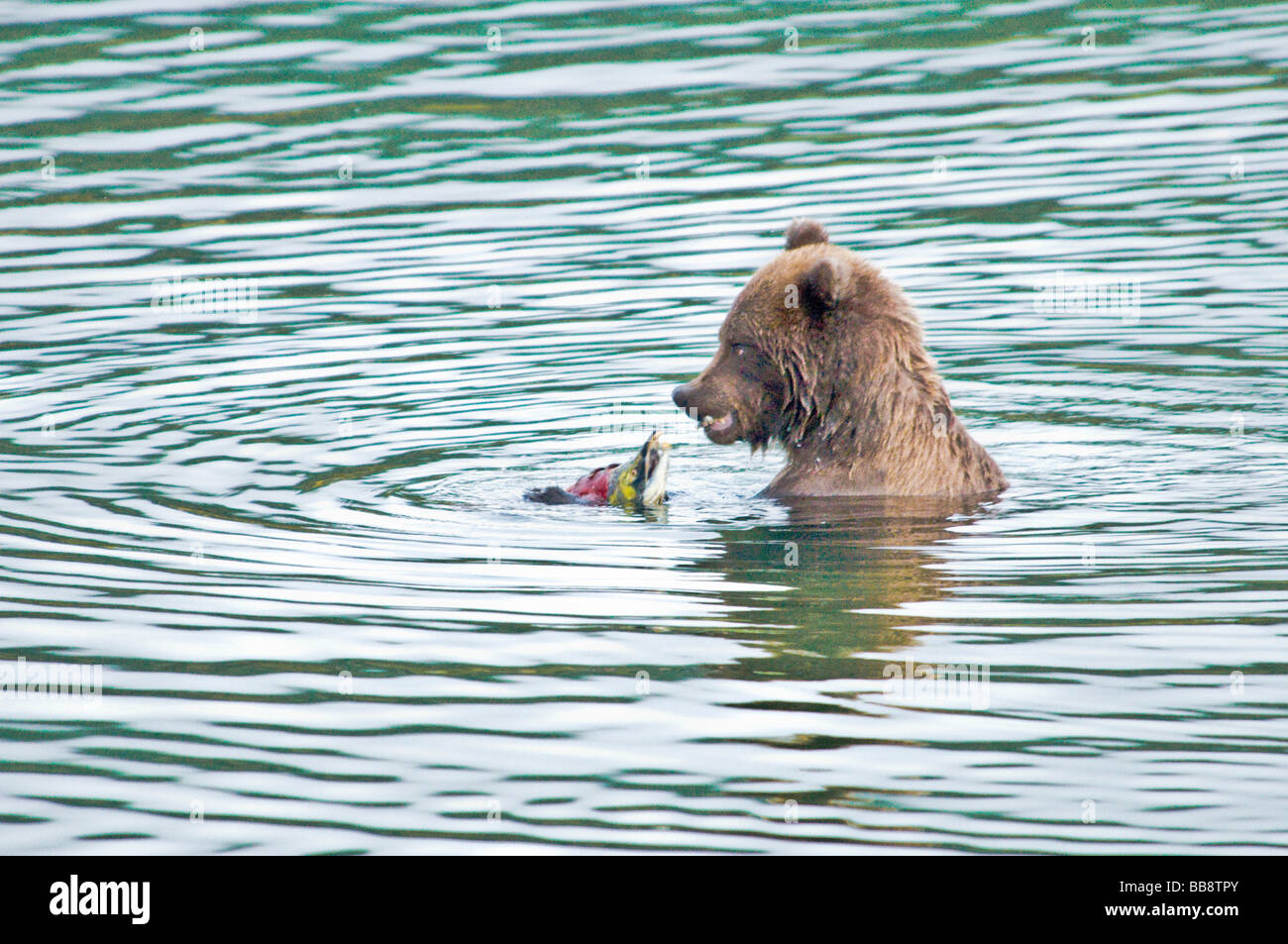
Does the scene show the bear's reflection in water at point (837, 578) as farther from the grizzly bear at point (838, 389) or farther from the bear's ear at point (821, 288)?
the bear's ear at point (821, 288)

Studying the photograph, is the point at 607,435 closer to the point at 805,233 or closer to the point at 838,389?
the point at 805,233

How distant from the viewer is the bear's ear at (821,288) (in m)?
9.79

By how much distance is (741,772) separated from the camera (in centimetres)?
614

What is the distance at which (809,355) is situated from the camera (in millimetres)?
10250

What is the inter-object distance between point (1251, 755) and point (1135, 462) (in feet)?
17.4

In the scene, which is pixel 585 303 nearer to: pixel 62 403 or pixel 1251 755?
pixel 62 403

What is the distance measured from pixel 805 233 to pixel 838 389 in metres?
1.01

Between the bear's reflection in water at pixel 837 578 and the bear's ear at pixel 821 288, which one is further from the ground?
the bear's ear at pixel 821 288

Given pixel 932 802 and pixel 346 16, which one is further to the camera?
pixel 346 16

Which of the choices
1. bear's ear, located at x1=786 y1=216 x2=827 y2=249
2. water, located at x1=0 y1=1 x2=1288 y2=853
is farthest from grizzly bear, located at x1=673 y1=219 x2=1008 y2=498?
water, located at x1=0 y1=1 x2=1288 y2=853

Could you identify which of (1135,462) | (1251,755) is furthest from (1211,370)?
(1251,755)

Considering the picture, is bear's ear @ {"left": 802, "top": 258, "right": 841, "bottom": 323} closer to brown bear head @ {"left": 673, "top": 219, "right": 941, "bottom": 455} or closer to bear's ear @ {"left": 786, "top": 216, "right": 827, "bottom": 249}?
brown bear head @ {"left": 673, "top": 219, "right": 941, "bottom": 455}

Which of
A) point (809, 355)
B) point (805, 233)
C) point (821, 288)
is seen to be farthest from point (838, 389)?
point (805, 233)

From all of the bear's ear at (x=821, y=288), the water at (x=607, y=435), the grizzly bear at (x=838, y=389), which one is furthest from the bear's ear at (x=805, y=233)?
the water at (x=607, y=435)
